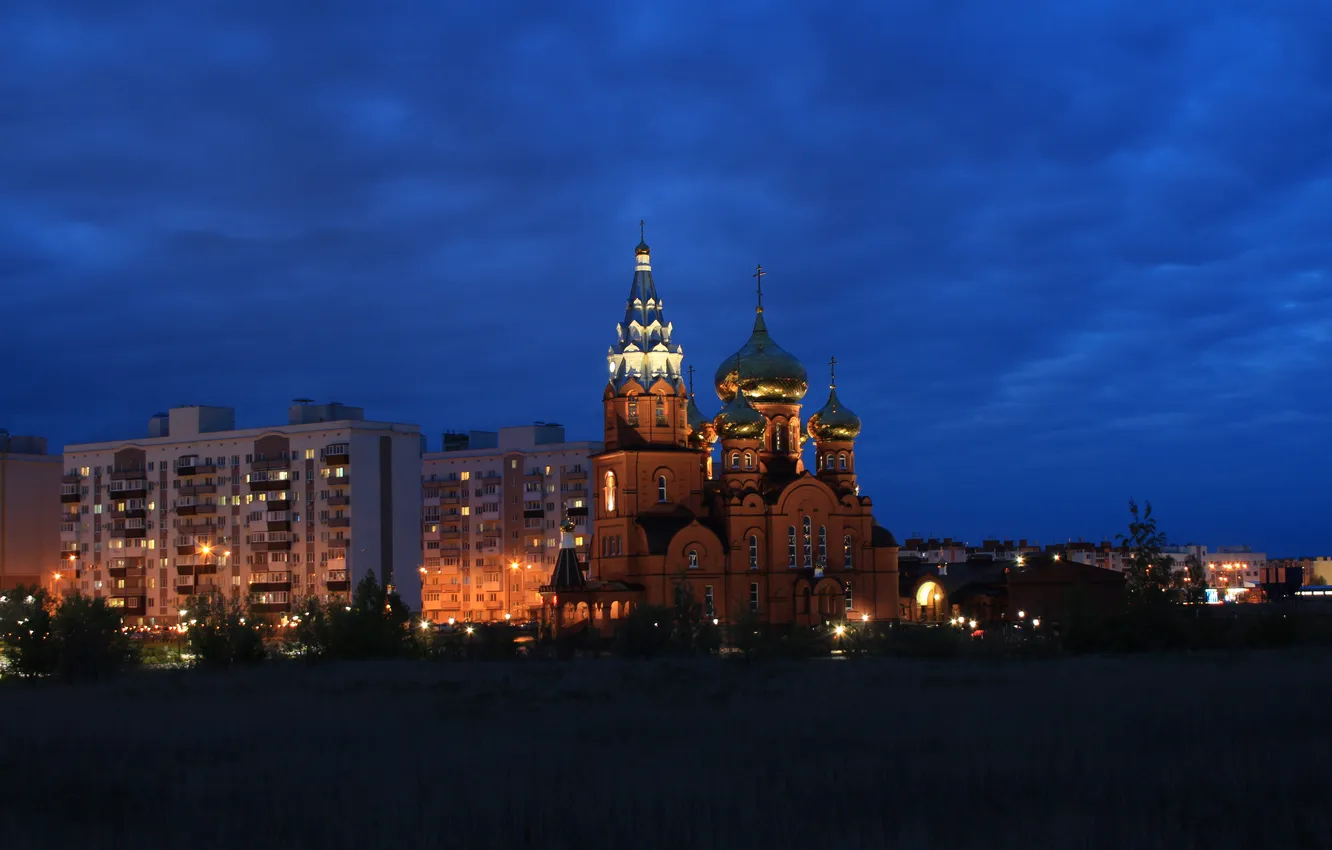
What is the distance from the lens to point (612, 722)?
29.5m

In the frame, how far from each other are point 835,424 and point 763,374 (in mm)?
5318


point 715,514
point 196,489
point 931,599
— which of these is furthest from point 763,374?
point 196,489

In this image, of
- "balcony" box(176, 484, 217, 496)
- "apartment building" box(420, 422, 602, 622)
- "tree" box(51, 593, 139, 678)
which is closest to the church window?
"apartment building" box(420, 422, 602, 622)

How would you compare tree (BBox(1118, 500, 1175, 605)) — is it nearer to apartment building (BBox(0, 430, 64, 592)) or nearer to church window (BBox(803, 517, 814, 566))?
church window (BBox(803, 517, 814, 566))

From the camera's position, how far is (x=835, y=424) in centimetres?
8388

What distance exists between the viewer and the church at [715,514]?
7431 cm

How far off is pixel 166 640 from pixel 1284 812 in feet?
243

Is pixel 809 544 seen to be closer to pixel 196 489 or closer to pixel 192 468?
pixel 196 489

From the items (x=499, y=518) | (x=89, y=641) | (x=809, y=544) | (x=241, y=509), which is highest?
(x=241, y=509)

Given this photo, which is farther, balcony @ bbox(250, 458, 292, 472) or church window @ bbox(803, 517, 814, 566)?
balcony @ bbox(250, 458, 292, 472)

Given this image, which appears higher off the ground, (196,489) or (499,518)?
(196,489)

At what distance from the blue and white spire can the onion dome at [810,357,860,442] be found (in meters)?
9.98

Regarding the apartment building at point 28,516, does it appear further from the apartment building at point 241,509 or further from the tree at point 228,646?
the tree at point 228,646

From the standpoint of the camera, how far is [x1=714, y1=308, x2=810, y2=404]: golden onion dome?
8200 centimetres
